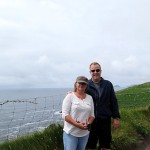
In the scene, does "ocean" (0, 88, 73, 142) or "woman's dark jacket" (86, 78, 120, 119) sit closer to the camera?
"woman's dark jacket" (86, 78, 120, 119)

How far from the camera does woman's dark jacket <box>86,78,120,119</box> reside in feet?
22.2

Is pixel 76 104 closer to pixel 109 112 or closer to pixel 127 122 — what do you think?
pixel 109 112

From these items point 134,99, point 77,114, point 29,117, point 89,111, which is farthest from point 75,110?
point 134,99

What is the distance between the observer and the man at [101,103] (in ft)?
22.1

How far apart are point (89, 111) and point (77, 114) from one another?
8.8 inches

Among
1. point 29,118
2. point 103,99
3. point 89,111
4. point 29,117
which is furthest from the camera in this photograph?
point 29,118

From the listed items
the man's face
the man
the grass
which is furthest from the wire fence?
the man's face

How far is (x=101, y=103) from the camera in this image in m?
6.84

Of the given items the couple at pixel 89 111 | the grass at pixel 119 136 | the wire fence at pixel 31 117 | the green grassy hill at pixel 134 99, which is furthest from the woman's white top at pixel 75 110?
the green grassy hill at pixel 134 99

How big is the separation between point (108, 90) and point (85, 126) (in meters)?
1.17

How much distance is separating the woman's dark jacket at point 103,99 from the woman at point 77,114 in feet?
2.09

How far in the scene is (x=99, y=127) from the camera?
7.05m

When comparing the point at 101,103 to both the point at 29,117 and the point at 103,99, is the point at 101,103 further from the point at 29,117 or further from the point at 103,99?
the point at 29,117

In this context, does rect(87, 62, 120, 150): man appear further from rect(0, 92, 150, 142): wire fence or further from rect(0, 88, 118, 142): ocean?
rect(0, 92, 150, 142): wire fence
